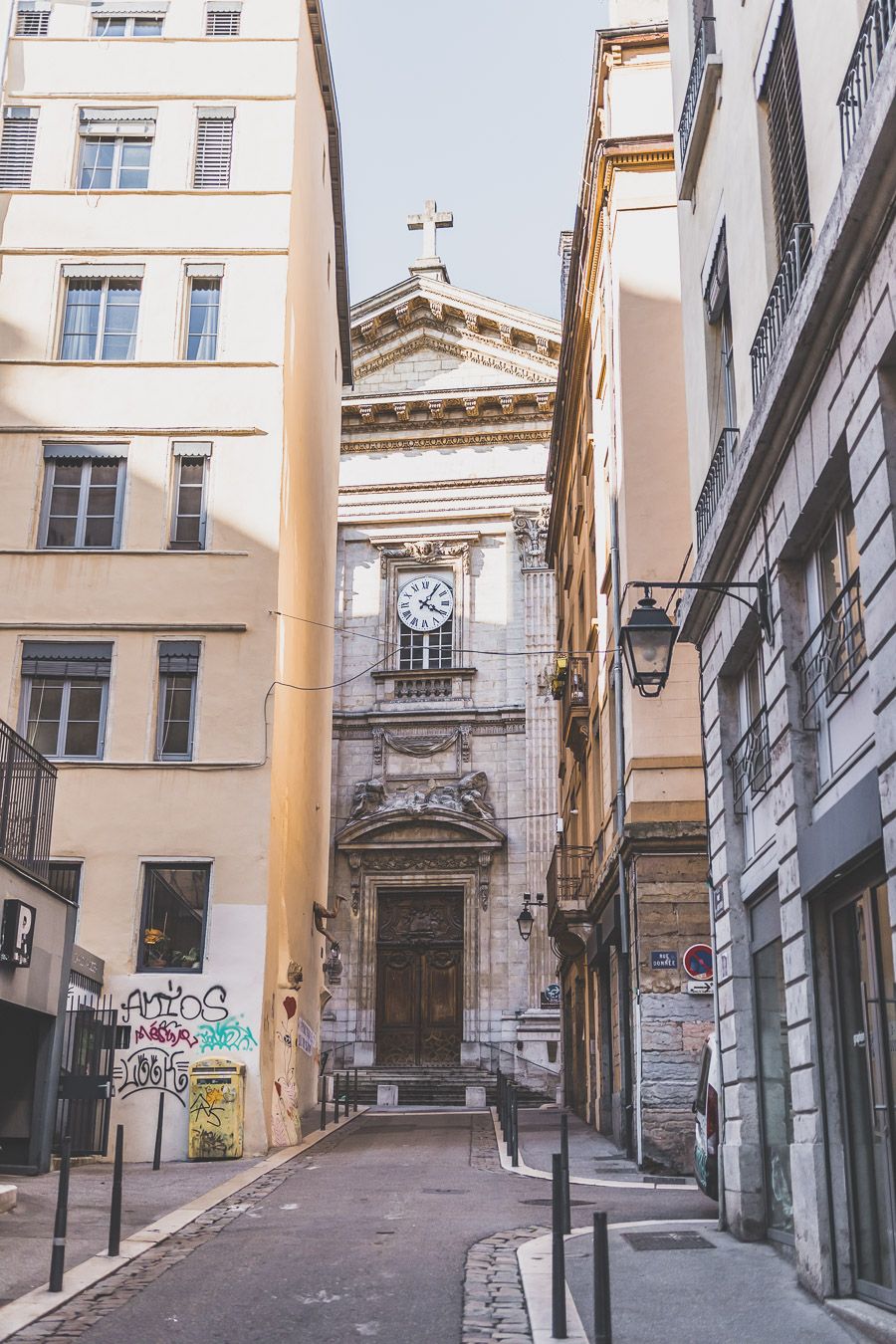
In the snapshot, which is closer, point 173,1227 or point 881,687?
point 881,687

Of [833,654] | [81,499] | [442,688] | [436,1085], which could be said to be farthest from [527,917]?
[833,654]

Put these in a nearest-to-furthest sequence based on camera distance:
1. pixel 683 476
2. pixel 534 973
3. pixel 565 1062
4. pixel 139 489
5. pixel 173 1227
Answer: pixel 173 1227, pixel 683 476, pixel 139 489, pixel 565 1062, pixel 534 973

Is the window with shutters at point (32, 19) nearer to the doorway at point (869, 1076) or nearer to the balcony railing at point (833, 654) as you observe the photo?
the balcony railing at point (833, 654)

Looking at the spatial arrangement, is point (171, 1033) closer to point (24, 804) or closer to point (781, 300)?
point (24, 804)

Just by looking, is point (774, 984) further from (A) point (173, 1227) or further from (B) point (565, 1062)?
(B) point (565, 1062)

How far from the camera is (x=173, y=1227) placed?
1183 centimetres

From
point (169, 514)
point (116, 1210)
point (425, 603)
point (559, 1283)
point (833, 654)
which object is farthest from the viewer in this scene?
point (425, 603)

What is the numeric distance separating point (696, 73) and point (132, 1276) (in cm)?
1073

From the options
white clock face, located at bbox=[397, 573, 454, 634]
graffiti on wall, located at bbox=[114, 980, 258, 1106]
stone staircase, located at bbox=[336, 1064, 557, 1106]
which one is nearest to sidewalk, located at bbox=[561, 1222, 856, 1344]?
graffiti on wall, located at bbox=[114, 980, 258, 1106]

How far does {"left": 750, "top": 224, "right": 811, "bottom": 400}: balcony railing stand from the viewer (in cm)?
963

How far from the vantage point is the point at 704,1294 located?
8.65 m

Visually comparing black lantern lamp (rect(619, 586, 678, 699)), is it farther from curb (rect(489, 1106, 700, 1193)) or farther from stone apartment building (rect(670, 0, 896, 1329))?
curb (rect(489, 1106, 700, 1193))

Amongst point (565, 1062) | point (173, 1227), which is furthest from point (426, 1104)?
point (173, 1227)

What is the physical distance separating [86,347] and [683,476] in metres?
10.2
